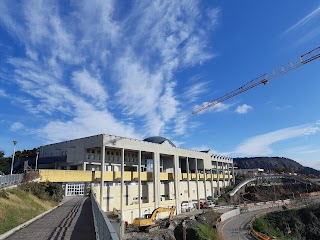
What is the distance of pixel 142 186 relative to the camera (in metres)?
62.4

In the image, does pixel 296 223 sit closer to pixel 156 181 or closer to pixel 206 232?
pixel 206 232

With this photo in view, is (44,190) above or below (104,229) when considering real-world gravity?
above

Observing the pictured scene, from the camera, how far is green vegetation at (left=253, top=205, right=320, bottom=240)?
66500 millimetres

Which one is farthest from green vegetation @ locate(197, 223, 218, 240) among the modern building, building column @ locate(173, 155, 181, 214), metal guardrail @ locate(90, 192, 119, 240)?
metal guardrail @ locate(90, 192, 119, 240)

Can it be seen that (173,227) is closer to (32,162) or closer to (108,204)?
(108,204)

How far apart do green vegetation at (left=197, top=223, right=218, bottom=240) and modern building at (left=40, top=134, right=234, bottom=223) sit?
48.2 ft

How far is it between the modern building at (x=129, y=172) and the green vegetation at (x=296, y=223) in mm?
21335

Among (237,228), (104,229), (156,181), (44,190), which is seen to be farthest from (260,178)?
(104,229)

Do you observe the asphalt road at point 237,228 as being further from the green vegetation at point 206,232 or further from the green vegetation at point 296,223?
the green vegetation at point 296,223

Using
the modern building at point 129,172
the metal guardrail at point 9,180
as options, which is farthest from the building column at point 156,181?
the metal guardrail at point 9,180

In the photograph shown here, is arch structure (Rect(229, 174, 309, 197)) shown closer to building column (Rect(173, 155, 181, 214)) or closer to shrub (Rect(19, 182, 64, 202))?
building column (Rect(173, 155, 181, 214))

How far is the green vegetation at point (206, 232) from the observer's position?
43284mm

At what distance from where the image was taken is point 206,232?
46.1 m

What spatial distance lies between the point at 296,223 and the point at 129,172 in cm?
4719
